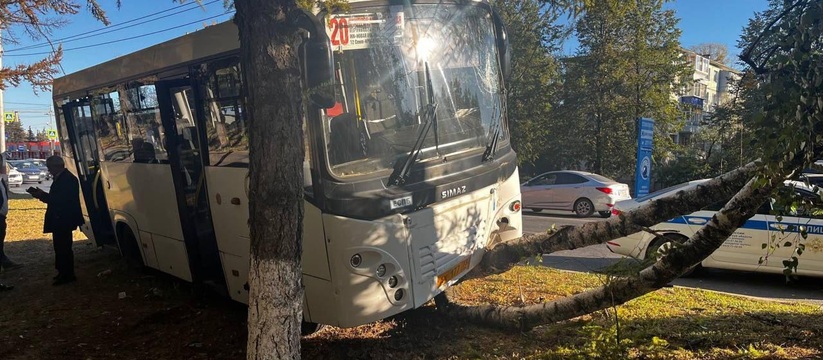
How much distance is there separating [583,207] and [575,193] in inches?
20.4

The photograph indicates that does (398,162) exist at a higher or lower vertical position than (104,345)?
higher

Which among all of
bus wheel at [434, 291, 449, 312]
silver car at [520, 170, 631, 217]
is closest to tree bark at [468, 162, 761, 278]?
bus wheel at [434, 291, 449, 312]

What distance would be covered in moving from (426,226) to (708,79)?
207ft

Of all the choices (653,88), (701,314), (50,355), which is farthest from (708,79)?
(50,355)

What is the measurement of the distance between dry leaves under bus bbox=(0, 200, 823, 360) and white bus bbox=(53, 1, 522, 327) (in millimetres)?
527

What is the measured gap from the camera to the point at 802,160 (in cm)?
275

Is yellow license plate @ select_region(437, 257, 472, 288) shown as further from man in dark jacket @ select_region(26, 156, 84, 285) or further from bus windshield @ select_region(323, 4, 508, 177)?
man in dark jacket @ select_region(26, 156, 84, 285)

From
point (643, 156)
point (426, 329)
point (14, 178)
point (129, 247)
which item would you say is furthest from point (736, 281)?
point (14, 178)

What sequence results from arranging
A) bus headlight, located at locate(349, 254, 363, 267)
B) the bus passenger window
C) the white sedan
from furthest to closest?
the white sedan < the bus passenger window < bus headlight, located at locate(349, 254, 363, 267)

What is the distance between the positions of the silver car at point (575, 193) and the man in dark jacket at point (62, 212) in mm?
13499

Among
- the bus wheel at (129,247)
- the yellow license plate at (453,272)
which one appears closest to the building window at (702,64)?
the yellow license plate at (453,272)

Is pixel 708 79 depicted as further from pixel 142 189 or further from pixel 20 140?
pixel 20 140

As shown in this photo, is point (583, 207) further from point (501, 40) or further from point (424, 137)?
point (424, 137)

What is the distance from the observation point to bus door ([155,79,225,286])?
Answer: 546cm
